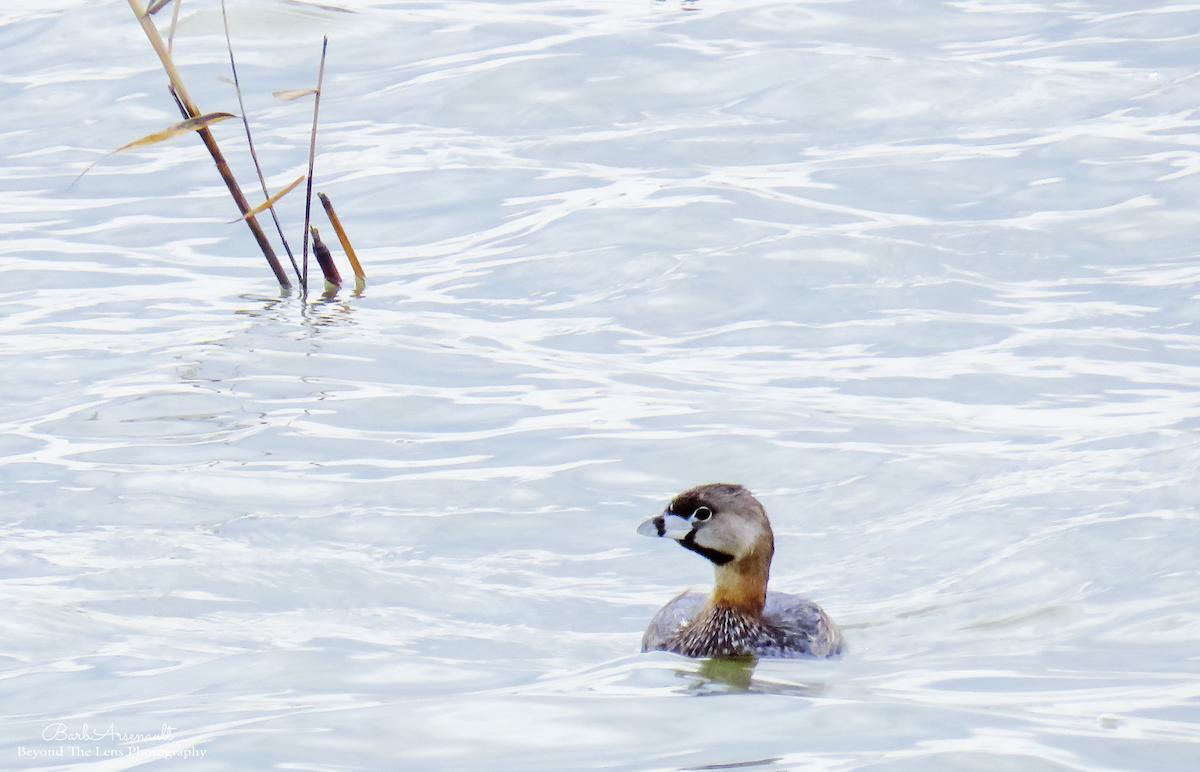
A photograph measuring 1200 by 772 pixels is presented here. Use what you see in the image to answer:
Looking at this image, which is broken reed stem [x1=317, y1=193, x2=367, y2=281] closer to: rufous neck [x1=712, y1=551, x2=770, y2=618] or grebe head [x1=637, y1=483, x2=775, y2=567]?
grebe head [x1=637, y1=483, x2=775, y2=567]

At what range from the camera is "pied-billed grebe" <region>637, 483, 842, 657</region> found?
6.59 meters

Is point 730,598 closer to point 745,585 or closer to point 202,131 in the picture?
point 745,585

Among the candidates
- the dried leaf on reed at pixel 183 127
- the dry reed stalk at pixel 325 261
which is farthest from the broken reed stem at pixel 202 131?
the dried leaf on reed at pixel 183 127

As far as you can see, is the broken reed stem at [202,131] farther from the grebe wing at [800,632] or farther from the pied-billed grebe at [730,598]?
the grebe wing at [800,632]

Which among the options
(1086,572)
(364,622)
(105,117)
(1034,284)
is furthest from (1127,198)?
(105,117)

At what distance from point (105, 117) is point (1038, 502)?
1075cm

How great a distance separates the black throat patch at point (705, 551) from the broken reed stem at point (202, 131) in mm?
4572

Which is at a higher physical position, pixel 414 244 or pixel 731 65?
pixel 731 65

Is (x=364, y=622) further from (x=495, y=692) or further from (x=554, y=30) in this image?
(x=554, y=30)

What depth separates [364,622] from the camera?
6.73m

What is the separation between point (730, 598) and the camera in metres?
6.73

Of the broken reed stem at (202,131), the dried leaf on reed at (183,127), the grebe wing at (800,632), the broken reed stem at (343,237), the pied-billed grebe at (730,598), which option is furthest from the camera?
the broken reed stem at (343,237)

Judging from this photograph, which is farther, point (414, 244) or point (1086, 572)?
point (414, 244)

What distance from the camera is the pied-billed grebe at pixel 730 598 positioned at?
21.6 feet
